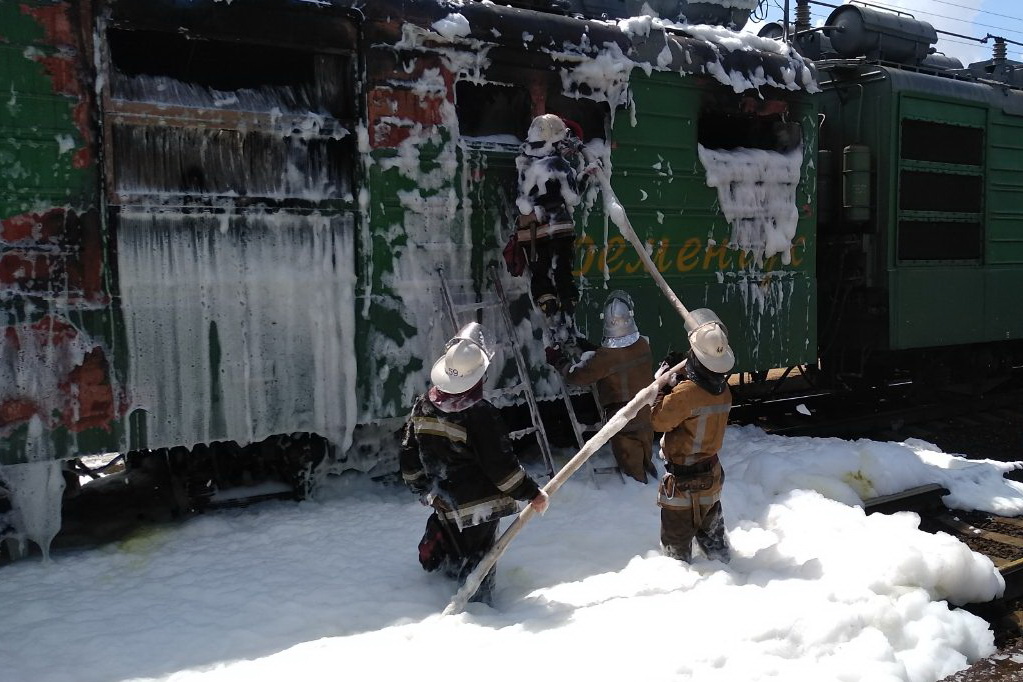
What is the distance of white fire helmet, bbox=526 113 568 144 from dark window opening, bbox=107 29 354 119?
3.68 feet

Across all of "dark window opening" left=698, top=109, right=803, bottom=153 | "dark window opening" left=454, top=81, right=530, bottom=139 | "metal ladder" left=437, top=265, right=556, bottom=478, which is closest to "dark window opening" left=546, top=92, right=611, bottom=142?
"dark window opening" left=454, top=81, right=530, bottom=139

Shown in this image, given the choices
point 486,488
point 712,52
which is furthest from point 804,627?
point 712,52

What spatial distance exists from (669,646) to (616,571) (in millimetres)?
900

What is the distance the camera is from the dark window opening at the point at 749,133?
7.03 meters

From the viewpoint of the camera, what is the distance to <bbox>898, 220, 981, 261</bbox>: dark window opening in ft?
25.4

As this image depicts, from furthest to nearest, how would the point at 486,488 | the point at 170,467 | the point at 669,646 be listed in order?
the point at 170,467 → the point at 486,488 → the point at 669,646

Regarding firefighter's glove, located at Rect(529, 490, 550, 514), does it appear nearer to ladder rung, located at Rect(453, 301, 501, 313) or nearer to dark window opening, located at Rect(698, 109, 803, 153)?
ladder rung, located at Rect(453, 301, 501, 313)

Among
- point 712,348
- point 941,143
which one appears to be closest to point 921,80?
point 941,143

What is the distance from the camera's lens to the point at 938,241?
8.03 meters

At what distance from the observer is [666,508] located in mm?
4289

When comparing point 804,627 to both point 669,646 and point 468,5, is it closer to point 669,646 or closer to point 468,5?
point 669,646

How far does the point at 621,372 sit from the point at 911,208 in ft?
12.9

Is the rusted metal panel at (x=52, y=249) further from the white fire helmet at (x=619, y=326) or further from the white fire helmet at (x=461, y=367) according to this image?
the white fire helmet at (x=619, y=326)

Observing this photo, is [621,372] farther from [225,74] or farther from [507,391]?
[225,74]
